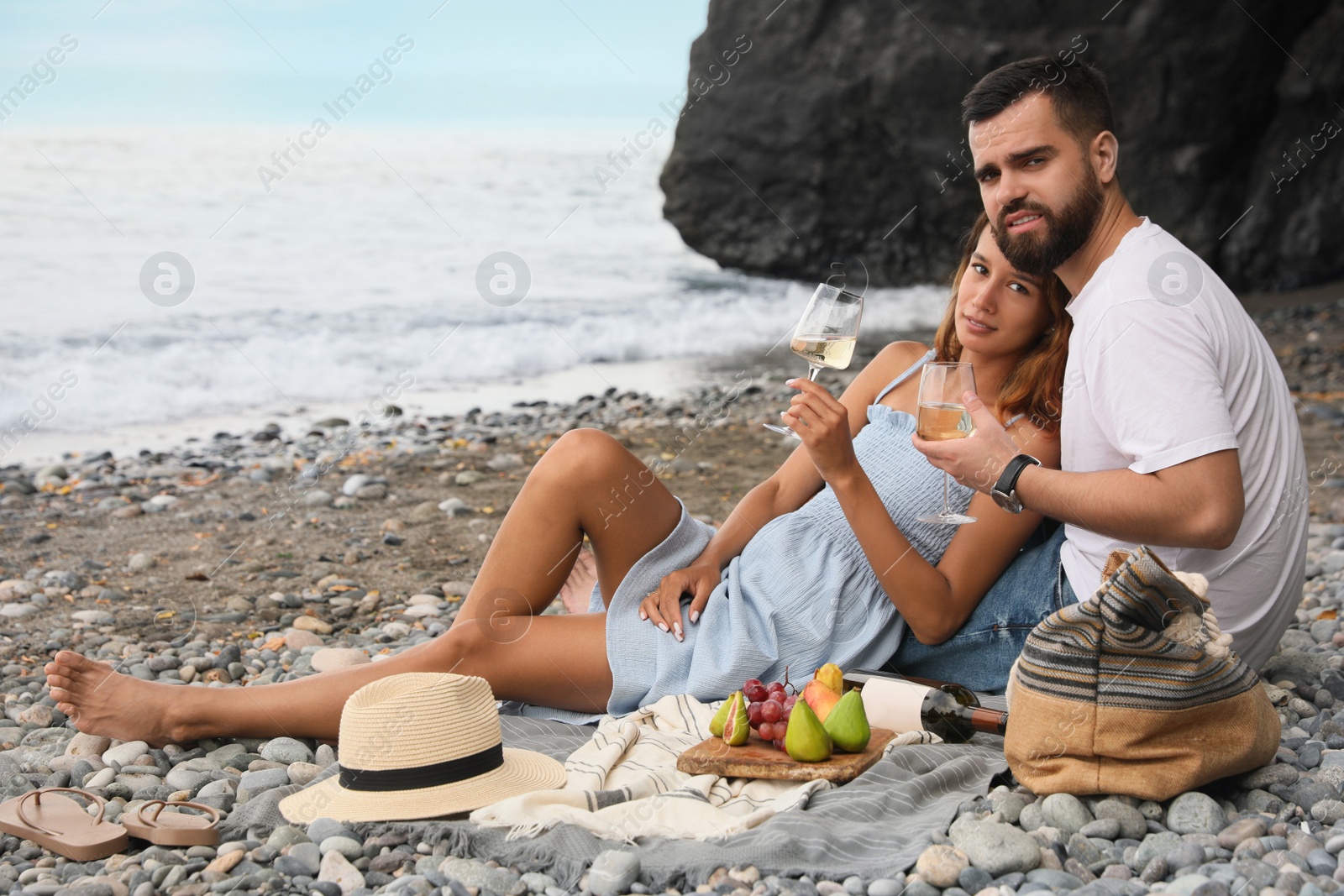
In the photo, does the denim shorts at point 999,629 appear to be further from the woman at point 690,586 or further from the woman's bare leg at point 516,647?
the woman's bare leg at point 516,647

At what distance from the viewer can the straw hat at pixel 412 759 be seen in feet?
9.00

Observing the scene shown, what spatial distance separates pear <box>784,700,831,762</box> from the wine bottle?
31 centimetres

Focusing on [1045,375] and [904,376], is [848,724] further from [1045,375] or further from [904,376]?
[904,376]

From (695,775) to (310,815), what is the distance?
3.22ft

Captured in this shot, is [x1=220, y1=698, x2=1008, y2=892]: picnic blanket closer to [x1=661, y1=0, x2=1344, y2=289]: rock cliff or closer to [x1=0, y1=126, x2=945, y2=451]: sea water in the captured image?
[x1=0, y1=126, x2=945, y2=451]: sea water

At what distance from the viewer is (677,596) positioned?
3.48 m

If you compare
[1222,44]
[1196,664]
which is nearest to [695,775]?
[1196,664]

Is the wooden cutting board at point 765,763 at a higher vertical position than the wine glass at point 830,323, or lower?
lower

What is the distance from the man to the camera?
2.57 m

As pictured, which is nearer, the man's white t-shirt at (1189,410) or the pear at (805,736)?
the man's white t-shirt at (1189,410)

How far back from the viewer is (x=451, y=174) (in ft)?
86.1

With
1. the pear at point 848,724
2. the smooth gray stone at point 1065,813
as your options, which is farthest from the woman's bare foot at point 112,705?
Answer: the smooth gray stone at point 1065,813

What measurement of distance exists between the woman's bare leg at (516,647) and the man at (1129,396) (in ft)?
3.48

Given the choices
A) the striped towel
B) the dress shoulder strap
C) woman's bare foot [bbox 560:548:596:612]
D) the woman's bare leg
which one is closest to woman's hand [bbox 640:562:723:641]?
the woman's bare leg
